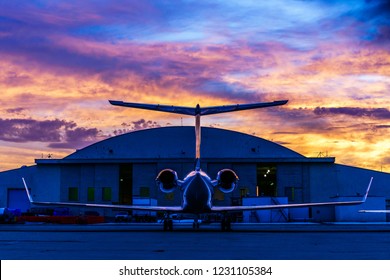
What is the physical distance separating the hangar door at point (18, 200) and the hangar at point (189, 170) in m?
0.35

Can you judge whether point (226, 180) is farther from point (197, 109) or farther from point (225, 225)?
point (197, 109)

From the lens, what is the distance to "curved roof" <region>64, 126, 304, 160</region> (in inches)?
3445

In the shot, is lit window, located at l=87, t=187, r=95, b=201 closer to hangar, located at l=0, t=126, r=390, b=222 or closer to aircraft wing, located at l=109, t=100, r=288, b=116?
hangar, located at l=0, t=126, r=390, b=222

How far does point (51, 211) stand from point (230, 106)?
53.8 m

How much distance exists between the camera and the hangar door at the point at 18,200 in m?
92.1

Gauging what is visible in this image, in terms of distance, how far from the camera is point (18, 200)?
92312 millimetres

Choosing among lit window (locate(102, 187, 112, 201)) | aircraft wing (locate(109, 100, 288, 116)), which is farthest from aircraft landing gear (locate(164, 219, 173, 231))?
lit window (locate(102, 187, 112, 201))

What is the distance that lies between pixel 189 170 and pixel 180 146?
14.7 feet

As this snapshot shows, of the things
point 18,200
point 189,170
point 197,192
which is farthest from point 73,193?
point 197,192

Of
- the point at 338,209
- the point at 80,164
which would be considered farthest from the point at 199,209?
the point at 80,164

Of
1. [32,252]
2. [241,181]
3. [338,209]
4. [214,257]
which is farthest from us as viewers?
[241,181]

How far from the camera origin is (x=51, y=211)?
8919 cm

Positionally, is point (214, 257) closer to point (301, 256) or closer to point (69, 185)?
point (301, 256)

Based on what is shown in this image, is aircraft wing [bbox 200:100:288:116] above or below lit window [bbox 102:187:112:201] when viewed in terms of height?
above
